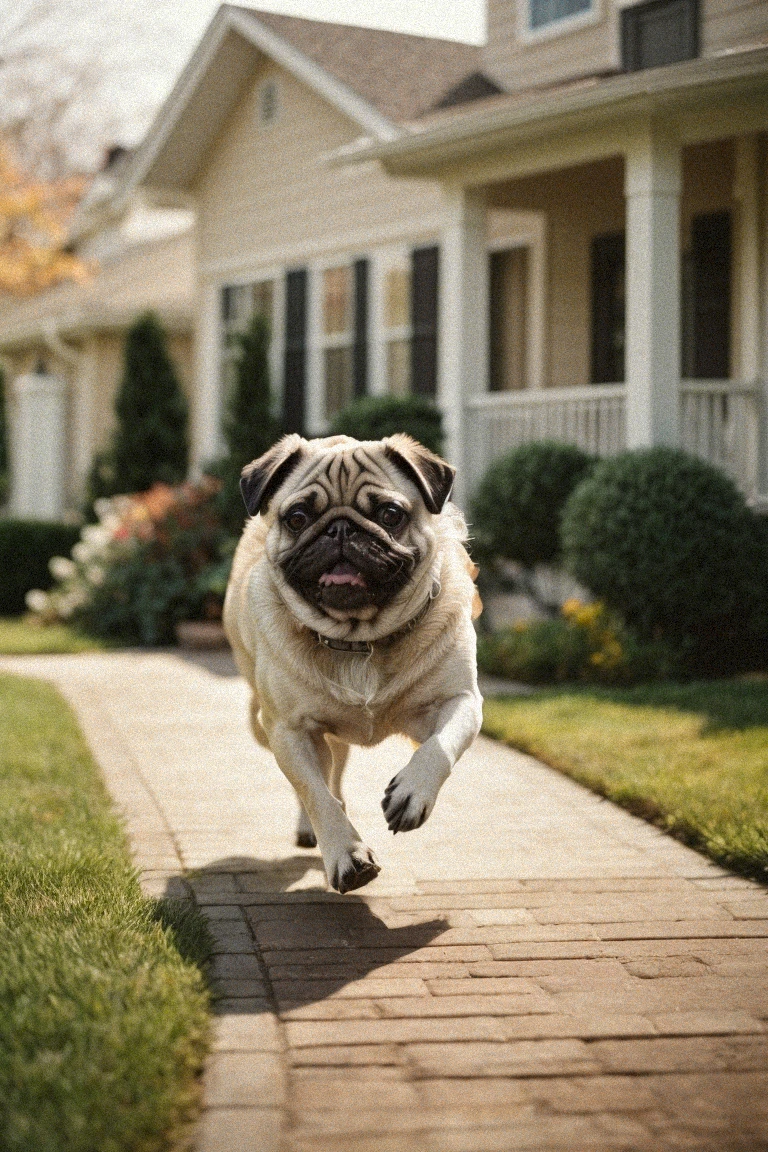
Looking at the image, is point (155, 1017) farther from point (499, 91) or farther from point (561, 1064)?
point (499, 91)

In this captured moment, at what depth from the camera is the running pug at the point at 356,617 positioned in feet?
14.1

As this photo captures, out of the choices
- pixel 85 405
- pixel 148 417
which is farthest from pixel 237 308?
pixel 85 405

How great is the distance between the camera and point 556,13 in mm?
15898

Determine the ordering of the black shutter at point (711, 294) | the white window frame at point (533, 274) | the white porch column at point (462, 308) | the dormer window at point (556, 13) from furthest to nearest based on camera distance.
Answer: the dormer window at point (556, 13)
the white window frame at point (533, 274)
the black shutter at point (711, 294)
the white porch column at point (462, 308)

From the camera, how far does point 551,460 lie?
12.0m

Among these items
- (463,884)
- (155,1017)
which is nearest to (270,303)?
(463,884)

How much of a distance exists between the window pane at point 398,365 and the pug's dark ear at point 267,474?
36.7ft

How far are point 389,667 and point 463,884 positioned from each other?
870 mm

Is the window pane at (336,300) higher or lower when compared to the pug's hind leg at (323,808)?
higher

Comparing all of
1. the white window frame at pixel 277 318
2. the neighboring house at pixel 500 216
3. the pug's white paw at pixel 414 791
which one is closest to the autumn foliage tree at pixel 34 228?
the neighboring house at pixel 500 216

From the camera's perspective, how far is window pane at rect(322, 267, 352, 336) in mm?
16828

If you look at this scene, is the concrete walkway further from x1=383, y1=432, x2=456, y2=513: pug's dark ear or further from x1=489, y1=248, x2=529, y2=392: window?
x1=489, y1=248, x2=529, y2=392: window

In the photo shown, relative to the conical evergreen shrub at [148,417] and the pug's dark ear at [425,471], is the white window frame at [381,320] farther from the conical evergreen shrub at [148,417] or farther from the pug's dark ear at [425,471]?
the pug's dark ear at [425,471]

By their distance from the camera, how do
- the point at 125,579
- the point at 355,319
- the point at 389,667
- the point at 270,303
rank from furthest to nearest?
the point at 270,303 → the point at 355,319 → the point at 125,579 → the point at 389,667
